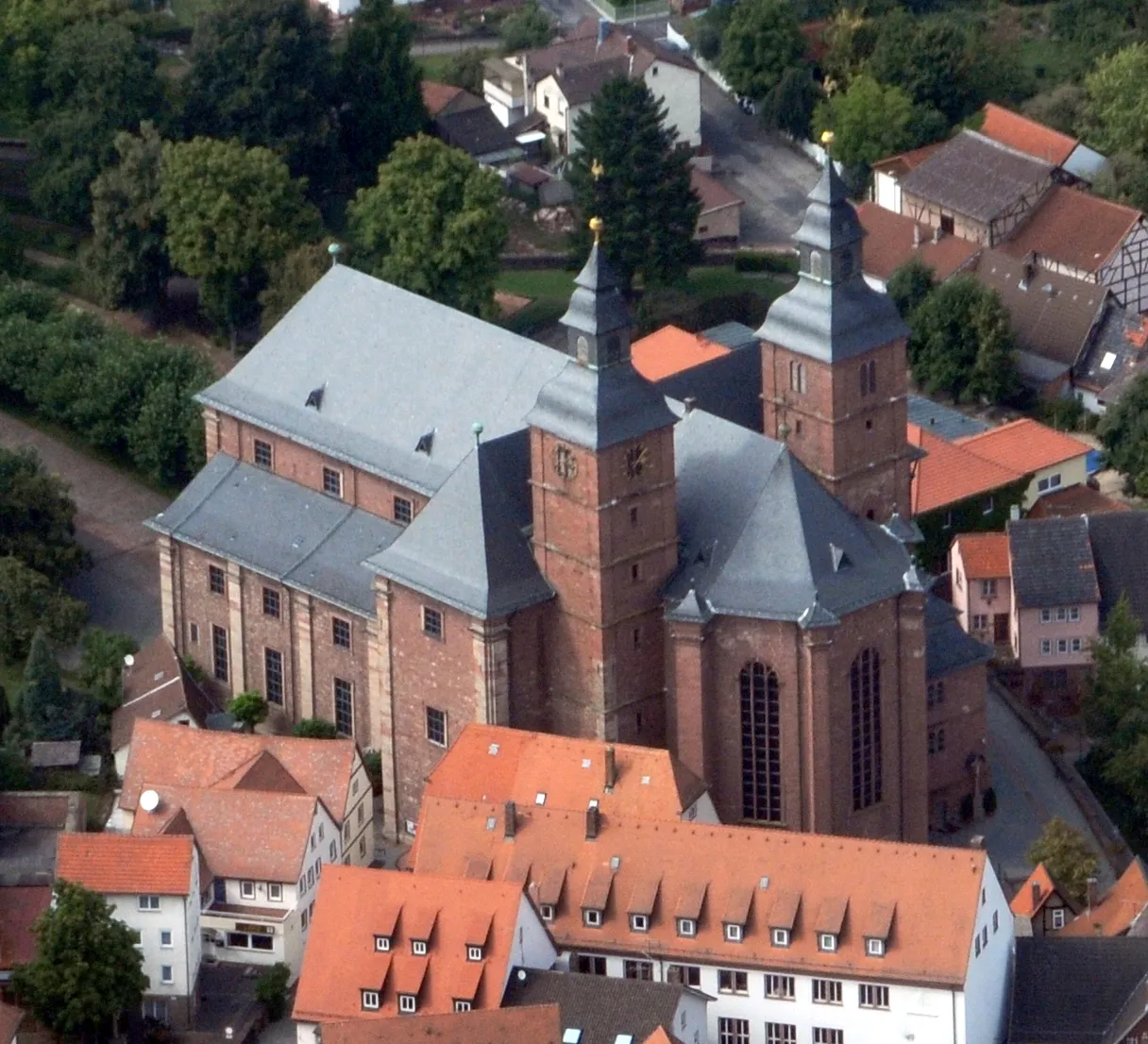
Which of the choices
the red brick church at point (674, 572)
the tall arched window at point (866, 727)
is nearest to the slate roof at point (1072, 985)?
the tall arched window at point (866, 727)

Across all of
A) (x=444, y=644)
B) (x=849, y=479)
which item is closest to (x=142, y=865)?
(x=444, y=644)

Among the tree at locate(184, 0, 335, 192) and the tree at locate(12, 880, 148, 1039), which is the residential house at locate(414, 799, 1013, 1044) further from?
the tree at locate(184, 0, 335, 192)

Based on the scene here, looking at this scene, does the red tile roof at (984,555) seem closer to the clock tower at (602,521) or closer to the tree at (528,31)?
the clock tower at (602,521)

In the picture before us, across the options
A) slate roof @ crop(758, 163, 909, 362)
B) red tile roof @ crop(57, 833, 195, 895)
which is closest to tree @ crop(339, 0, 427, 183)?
slate roof @ crop(758, 163, 909, 362)

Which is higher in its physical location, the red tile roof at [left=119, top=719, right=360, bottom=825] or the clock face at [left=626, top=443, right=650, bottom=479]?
the clock face at [left=626, top=443, right=650, bottom=479]

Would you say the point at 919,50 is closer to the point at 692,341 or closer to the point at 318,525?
the point at 692,341

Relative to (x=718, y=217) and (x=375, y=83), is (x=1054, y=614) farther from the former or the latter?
(x=375, y=83)
